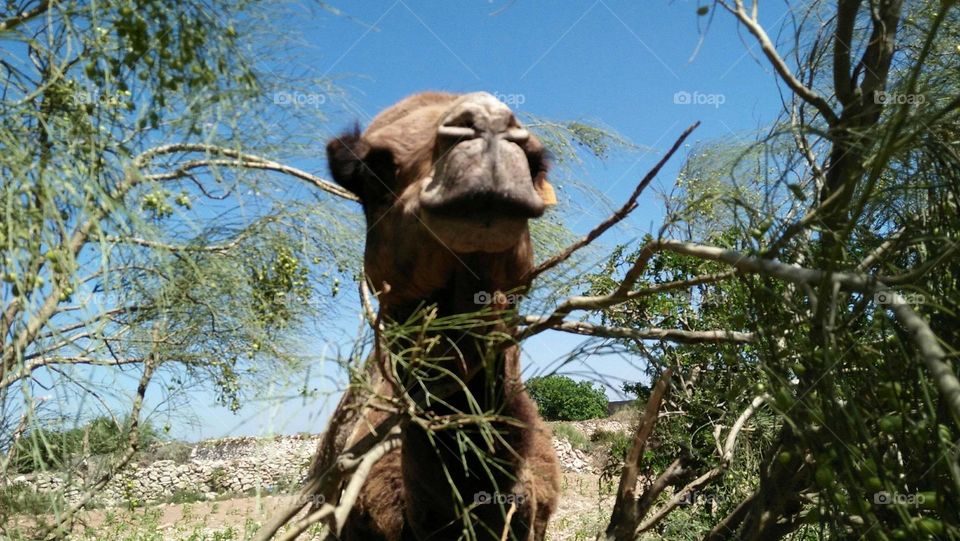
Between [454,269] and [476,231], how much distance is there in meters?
0.32

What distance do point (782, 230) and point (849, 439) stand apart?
0.59 m

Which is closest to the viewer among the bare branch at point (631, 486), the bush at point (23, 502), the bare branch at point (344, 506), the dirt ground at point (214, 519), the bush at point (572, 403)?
the bare branch at point (344, 506)

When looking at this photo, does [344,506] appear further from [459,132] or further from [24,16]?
[24,16]

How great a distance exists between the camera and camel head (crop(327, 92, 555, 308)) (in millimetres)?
2447

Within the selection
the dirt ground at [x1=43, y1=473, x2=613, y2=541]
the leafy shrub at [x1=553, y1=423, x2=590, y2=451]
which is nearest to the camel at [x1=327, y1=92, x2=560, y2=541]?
the dirt ground at [x1=43, y1=473, x2=613, y2=541]

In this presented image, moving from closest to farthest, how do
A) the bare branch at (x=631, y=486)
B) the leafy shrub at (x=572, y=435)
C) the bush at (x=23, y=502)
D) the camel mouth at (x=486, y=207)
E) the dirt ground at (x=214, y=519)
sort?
1. the camel mouth at (x=486, y=207)
2. the bare branch at (x=631, y=486)
3. the bush at (x=23, y=502)
4. the dirt ground at (x=214, y=519)
5. the leafy shrub at (x=572, y=435)

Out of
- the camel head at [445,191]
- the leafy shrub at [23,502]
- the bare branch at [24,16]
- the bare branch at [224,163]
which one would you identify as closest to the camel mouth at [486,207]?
the camel head at [445,191]

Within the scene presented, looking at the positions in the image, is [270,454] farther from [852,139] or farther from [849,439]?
[852,139]

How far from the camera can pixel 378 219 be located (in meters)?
3.14

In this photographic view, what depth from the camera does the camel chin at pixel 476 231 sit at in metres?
2.46

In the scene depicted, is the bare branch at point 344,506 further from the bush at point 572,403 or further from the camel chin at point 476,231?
the bush at point 572,403

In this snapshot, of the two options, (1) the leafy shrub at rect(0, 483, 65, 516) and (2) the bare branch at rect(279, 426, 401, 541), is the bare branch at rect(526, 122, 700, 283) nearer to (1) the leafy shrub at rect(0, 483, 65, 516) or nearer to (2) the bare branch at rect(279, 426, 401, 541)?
(2) the bare branch at rect(279, 426, 401, 541)

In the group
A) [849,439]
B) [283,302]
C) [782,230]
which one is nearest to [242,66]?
[782,230]

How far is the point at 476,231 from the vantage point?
2480 millimetres
